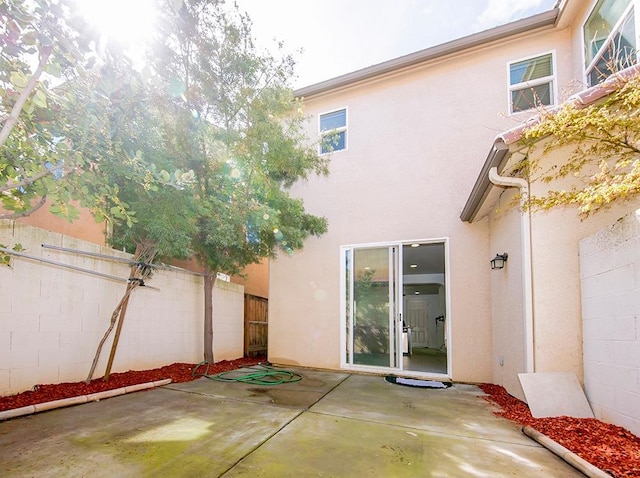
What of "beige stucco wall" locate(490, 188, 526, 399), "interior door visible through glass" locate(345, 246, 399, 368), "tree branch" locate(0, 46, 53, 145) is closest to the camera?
"tree branch" locate(0, 46, 53, 145)

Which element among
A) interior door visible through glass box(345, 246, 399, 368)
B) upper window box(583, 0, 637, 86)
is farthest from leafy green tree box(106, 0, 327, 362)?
upper window box(583, 0, 637, 86)

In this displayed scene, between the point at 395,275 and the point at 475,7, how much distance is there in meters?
5.20

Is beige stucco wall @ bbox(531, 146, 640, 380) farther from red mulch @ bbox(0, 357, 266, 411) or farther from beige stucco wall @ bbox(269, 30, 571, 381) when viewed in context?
red mulch @ bbox(0, 357, 266, 411)

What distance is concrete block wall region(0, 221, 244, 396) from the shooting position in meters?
3.81

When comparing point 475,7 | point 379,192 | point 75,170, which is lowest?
point 75,170

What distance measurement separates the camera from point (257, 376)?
5.56 meters

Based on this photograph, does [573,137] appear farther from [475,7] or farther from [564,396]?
[475,7]

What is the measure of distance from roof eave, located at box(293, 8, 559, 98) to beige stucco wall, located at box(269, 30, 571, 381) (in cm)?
17

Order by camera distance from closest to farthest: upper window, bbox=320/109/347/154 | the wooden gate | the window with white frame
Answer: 1. the window with white frame
2. upper window, bbox=320/109/347/154
3. the wooden gate

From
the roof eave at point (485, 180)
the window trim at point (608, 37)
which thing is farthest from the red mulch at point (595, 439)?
the window trim at point (608, 37)

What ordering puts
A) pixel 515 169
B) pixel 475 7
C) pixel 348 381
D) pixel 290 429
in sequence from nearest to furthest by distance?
pixel 290 429
pixel 515 169
pixel 348 381
pixel 475 7

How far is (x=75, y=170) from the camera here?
2.55 m

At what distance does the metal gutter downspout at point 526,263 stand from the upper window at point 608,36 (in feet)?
5.50

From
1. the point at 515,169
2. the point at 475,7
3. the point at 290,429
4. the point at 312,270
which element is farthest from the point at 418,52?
the point at 290,429
